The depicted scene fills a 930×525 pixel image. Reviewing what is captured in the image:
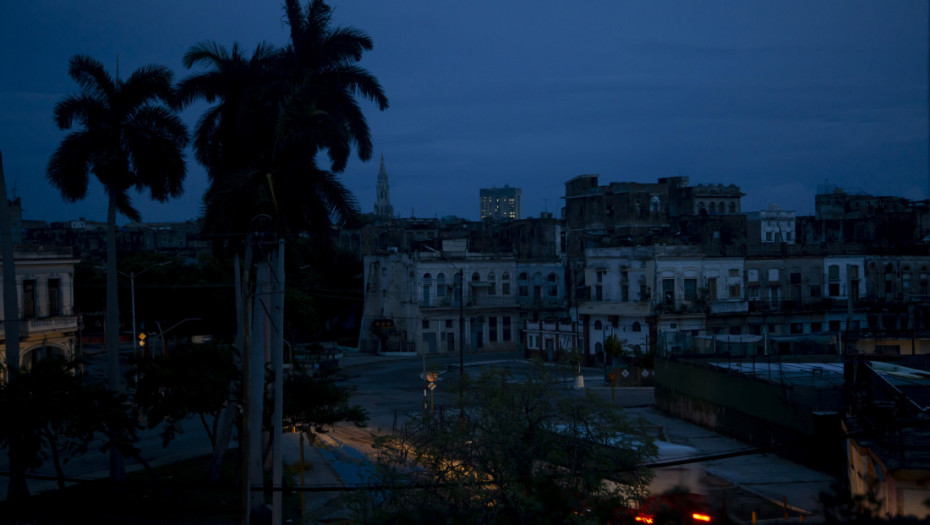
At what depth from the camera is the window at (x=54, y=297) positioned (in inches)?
1650

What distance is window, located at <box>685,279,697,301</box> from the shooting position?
188ft

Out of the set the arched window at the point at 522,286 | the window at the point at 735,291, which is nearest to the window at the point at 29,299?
the arched window at the point at 522,286

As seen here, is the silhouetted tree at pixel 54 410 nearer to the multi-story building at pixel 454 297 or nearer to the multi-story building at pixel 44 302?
the multi-story building at pixel 44 302

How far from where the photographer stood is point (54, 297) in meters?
42.4

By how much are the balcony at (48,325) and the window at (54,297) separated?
453 millimetres

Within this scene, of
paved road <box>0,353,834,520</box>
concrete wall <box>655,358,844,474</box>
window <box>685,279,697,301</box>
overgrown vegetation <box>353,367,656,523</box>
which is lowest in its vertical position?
paved road <box>0,353,834,520</box>

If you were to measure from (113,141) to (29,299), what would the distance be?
2007 cm

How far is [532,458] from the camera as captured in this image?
1555cm

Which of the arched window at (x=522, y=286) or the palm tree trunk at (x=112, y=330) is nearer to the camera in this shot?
the palm tree trunk at (x=112, y=330)

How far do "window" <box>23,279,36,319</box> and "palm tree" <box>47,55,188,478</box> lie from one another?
18190mm

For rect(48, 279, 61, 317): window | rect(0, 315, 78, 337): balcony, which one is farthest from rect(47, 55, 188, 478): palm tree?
rect(48, 279, 61, 317): window

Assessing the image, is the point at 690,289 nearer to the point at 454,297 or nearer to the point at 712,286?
the point at 712,286

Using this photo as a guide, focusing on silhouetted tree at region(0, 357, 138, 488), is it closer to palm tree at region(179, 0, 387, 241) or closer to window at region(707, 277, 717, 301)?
palm tree at region(179, 0, 387, 241)

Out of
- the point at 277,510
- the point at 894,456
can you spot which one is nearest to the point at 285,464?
the point at 277,510
